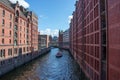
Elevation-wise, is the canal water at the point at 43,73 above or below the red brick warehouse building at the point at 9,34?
below

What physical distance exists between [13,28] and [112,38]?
40.1m

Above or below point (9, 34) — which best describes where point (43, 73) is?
below

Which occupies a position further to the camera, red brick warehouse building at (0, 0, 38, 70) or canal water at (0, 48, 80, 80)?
red brick warehouse building at (0, 0, 38, 70)

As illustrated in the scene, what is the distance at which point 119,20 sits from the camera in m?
20.8

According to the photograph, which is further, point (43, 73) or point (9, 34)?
point (9, 34)

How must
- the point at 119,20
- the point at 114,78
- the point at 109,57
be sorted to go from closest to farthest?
the point at 119,20 → the point at 114,78 → the point at 109,57

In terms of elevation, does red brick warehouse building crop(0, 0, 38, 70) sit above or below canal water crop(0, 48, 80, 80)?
above

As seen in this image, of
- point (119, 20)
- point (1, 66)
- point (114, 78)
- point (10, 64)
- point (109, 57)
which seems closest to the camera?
point (119, 20)

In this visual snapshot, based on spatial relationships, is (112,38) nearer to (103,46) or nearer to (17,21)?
(103,46)

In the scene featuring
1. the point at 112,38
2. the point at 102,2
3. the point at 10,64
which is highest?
the point at 102,2

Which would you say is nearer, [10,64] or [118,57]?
[118,57]

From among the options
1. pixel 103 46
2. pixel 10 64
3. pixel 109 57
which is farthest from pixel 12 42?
pixel 109 57

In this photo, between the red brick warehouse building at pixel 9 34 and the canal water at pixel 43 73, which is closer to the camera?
the canal water at pixel 43 73

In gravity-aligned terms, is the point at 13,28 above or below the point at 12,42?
above
